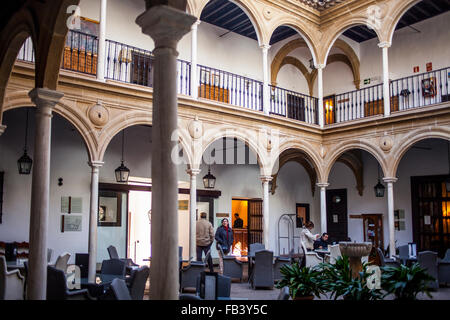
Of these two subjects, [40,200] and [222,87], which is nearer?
[40,200]

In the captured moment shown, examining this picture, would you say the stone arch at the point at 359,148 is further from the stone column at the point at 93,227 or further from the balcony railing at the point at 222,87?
the stone column at the point at 93,227

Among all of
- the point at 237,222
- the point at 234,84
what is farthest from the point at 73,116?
the point at 237,222

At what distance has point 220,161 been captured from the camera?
1403 centimetres

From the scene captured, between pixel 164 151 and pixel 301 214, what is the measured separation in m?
13.4

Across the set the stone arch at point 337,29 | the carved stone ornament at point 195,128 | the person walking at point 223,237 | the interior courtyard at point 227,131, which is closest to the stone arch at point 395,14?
the interior courtyard at point 227,131

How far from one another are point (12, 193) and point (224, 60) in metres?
7.16

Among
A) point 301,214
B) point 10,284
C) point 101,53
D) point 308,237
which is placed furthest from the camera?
point 301,214

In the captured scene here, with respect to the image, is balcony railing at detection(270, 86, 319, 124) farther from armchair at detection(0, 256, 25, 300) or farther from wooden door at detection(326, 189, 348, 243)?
armchair at detection(0, 256, 25, 300)

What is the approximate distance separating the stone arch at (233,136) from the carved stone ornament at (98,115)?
2299mm

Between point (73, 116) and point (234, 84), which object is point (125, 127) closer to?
point (73, 116)

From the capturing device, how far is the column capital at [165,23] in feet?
10.6

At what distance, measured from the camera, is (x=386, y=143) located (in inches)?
445
